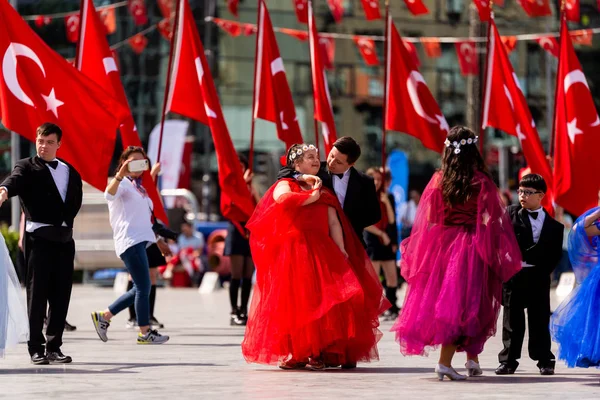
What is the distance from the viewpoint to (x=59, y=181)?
33.6 ft

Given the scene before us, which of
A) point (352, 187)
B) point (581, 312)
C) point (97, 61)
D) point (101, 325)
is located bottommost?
point (101, 325)

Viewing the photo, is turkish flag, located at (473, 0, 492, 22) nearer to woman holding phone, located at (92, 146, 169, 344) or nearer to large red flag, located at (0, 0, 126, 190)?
large red flag, located at (0, 0, 126, 190)

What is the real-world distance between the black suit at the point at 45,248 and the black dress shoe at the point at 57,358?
4cm

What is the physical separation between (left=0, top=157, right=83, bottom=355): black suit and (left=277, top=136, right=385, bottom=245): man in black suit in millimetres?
1630

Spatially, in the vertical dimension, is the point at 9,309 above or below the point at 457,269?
below

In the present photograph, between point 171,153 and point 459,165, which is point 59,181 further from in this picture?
point 171,153

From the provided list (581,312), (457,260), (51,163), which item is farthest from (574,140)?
(51,163)

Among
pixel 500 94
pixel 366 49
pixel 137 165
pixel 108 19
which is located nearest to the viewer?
pixel 137 165

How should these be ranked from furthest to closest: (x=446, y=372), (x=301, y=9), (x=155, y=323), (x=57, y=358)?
(x=301, y=9), (x=155, y=323), (x=57, y=358), (x=446, y=372)

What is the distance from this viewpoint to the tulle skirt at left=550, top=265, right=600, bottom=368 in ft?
29.9

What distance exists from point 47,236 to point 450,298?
9.97 ft

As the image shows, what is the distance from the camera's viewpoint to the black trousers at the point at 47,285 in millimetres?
10109

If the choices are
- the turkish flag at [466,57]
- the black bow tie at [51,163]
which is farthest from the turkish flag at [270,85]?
the turkish flag at [466,57]

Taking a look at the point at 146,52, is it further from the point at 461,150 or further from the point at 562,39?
the point at 461,150
